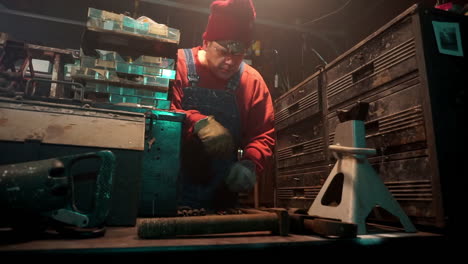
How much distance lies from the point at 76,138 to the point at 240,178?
1059 millimetres

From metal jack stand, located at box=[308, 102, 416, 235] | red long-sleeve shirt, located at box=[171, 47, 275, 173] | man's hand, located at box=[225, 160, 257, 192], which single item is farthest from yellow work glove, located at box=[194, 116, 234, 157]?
metal jack stand, located at box=[308, 102, 416, 235]

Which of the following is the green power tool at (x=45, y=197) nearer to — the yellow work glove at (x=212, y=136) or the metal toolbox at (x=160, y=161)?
the metal toolbox at (x=160, y=161)

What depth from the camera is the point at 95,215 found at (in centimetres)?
86

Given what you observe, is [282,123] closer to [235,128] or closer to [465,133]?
[235,128]

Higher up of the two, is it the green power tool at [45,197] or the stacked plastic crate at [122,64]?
the stacked plastic crate at [122,64]

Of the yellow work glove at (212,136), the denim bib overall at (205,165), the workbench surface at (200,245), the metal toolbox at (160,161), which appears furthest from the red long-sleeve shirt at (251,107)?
the workbench surface at (200,245)

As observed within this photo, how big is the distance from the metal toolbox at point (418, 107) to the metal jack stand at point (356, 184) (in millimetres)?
143

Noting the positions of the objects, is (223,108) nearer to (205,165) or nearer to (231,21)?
(205,165)

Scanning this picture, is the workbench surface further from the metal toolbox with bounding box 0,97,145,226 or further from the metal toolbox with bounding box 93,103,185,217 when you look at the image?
the metal toolbox with bounding box 93,103,185,217

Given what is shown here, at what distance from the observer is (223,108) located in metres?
2.04

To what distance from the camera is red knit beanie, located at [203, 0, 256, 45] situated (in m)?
2.08

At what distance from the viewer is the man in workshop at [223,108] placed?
6.29 feet

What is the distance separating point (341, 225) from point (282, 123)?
1.52 m

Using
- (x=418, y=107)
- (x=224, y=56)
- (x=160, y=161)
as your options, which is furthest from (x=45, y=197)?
(x=224, y=56)
